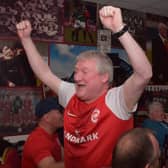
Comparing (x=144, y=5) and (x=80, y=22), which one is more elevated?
(x=144, y=5)

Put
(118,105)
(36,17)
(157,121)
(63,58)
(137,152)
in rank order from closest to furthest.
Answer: (137,152), (118,105), (36,17), (63,58), (157,121)

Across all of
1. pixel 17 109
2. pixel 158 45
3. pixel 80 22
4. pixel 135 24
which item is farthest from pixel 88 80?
pixel 158 45

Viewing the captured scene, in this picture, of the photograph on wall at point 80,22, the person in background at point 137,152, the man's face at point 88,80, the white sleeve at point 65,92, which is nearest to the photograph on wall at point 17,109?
the photograph on wall at point 80,22

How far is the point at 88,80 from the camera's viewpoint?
1334mm

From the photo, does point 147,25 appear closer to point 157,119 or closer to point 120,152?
point 157,119

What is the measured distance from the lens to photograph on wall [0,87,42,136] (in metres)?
2.48

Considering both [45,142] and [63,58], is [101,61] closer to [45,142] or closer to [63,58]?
[45,142]

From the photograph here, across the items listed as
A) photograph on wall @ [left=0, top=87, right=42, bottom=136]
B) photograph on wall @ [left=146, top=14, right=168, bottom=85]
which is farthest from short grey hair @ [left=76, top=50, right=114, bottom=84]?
photograph on wall @ [left=146, top=14, right=168, bottom=85]

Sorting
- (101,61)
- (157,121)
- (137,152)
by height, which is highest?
(101,61)

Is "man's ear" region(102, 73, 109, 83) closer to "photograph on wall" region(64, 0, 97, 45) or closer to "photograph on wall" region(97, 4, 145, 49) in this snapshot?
"photograph on wall" region(64, 0, 97, 45)

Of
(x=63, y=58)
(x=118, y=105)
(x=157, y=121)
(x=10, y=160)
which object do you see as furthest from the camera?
(x=157, y=121)

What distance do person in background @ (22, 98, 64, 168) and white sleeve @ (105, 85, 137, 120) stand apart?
502mm

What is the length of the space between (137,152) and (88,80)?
0.46 m

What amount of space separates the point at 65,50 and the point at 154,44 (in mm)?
1206
